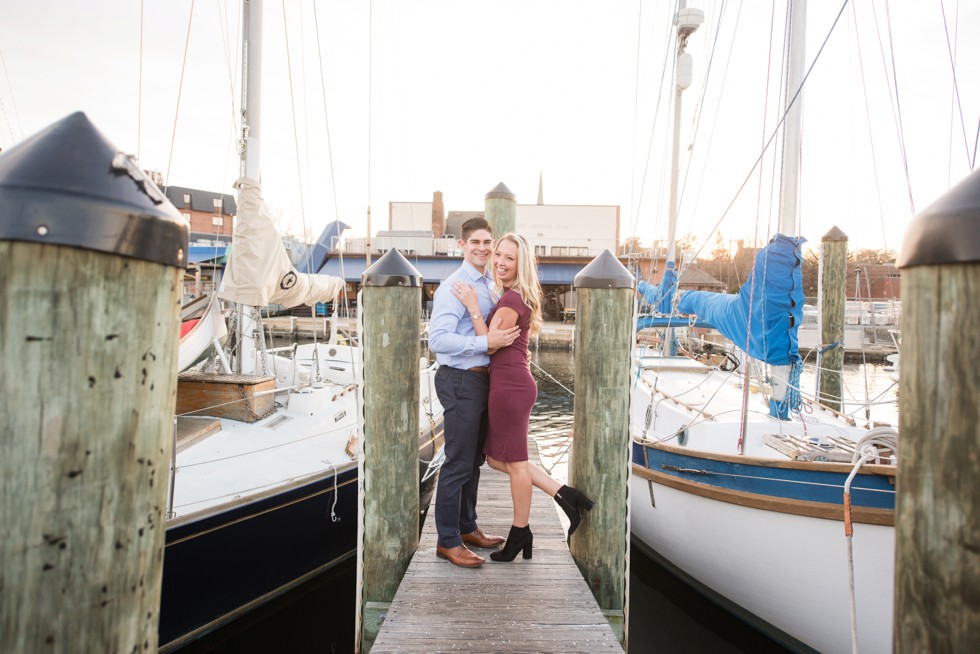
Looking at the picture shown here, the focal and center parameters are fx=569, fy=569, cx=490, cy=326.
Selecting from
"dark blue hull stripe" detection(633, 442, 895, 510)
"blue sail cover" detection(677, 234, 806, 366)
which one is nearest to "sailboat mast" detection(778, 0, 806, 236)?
"blue sail cover" detection(677, 234, 806, 366)

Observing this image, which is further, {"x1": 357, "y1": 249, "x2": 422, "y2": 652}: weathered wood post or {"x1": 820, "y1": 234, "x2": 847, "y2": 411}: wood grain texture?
{"x1": 820, "y1": 234, "x2": 847, "y2": 411}: wood grain texture

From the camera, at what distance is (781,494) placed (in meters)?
4.10

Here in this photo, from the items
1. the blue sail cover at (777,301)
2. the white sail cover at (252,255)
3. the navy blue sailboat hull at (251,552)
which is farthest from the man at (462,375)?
the white sail cover at (252,255)

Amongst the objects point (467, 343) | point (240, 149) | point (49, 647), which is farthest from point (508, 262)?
point (240, 149)

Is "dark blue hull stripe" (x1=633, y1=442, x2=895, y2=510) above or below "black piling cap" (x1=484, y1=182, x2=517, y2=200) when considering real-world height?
below

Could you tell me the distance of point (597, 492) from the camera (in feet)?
10.8

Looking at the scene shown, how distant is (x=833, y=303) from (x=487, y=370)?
5.22 m

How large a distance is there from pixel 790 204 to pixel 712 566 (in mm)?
3642

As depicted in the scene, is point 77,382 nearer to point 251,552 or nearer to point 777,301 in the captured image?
point 251,552

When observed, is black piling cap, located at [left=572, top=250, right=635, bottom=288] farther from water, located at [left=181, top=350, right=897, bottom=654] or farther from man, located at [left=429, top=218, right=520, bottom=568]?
water, located at [left=181, top=350, right=897, bottom=654]

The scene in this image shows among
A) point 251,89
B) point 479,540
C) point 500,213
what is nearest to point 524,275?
point 479,540

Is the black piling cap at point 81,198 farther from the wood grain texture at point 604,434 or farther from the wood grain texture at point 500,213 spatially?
the wood grain texture at point 500,213

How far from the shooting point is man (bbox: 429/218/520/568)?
309cm

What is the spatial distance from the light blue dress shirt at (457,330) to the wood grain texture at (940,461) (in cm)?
210
